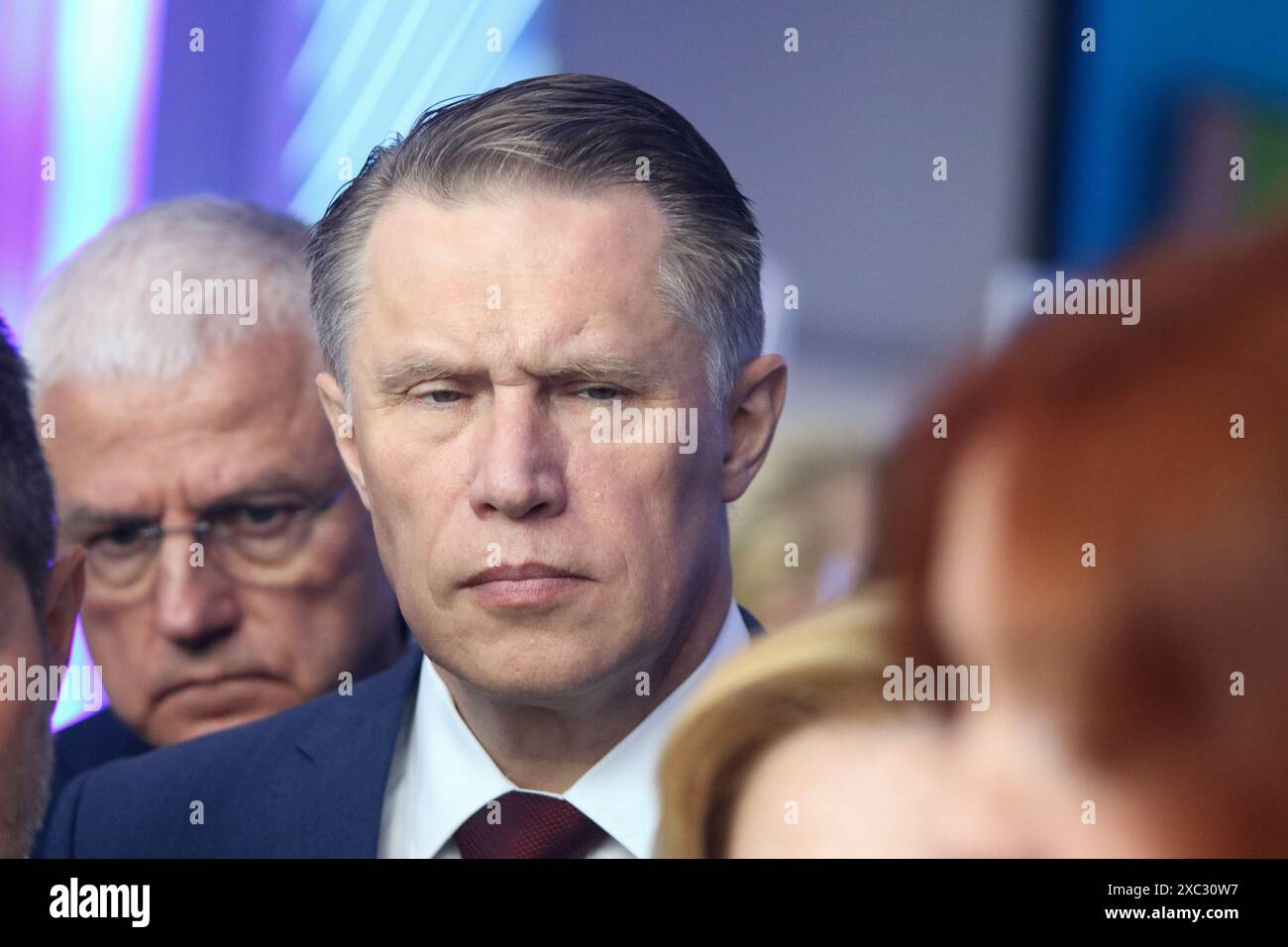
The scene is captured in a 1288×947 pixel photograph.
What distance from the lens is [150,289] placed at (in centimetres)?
240

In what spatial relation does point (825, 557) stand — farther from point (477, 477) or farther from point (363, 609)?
point (363, 609)

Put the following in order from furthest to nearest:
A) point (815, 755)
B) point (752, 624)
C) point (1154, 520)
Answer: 1. point (752, 624)
2. point (815, 755)
3. point (1154, 520)

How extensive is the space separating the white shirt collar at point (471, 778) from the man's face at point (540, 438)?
4.2 inches

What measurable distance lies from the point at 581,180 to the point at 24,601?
1158mm

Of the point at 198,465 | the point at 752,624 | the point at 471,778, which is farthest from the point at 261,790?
the point at 752,624

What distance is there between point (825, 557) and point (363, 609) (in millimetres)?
785

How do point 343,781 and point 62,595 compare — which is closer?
point 343,781

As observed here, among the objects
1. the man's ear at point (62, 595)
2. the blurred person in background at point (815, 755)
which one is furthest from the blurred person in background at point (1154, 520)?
the man's ear at point (62, 595)

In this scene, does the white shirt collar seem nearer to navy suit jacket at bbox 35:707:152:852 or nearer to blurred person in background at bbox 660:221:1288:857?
navy suit jacket at bbox 35:707:152:852

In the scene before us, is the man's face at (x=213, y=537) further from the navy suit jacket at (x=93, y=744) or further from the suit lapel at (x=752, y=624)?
the suit lapel at (x=752, y=624)

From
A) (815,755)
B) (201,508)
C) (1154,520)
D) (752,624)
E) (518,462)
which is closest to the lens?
(1154,520)

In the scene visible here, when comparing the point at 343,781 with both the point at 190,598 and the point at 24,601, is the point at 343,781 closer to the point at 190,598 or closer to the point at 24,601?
the point at 190,598

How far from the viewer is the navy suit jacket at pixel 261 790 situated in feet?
7.48

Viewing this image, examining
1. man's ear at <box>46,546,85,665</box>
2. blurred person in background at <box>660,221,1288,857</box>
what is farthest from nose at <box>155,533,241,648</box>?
blurred person in background at <box>660,221,1288,857</box>
